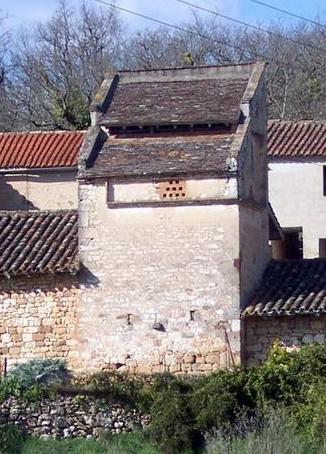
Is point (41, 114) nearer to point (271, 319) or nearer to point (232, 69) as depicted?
point (232, 69)

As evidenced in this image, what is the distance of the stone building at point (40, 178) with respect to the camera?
41562 mm

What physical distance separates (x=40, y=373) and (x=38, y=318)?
4.31 feet

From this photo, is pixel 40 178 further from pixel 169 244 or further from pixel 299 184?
pixel 169 244

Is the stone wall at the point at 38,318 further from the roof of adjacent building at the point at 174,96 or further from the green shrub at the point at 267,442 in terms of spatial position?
the green shrub at the point at 267,442

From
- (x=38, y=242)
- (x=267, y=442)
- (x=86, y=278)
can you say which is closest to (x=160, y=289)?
(x=86, y=278)

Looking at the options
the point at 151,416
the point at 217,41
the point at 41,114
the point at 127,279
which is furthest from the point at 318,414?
the point at 217,41

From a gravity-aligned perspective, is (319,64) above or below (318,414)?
above

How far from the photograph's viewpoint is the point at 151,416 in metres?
27.8

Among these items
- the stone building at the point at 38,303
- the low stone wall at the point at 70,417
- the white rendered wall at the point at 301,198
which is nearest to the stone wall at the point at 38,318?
the stone building at the point at 38,303

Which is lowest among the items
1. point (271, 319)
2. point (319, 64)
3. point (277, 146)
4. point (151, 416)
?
point (151, 416)

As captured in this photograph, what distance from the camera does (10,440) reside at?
A: 28.3 metres

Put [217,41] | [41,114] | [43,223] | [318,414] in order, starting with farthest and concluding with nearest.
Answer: [217,41] < [41,114] < [43,223] < [318,414]

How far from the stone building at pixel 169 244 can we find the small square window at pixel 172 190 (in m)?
0.02

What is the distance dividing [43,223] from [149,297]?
353cm
